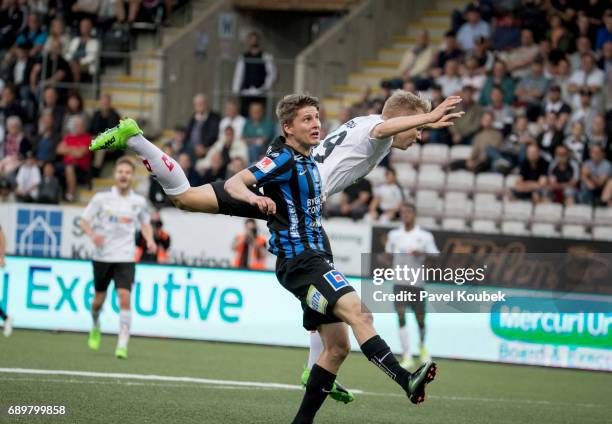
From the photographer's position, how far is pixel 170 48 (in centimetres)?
2522

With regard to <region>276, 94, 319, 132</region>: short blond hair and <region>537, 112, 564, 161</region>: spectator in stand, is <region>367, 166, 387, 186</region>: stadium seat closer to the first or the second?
<region>537, 112, 564, 161</region>: spectator in stand

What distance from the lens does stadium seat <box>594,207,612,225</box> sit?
1847cm

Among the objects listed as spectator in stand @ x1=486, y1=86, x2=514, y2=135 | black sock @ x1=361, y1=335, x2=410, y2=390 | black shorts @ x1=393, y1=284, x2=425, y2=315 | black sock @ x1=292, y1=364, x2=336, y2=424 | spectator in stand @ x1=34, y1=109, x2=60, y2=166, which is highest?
spectator in stand @ x1=486, y1=86, x2=514, y2=135

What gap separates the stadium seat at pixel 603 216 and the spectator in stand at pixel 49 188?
32.1 feet

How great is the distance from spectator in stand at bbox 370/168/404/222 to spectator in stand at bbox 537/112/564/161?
2.49m

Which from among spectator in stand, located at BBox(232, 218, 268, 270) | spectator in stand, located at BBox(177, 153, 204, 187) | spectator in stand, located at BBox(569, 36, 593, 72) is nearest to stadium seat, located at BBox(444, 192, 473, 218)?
spectator in stand, located at BBox(569, 36, 593, 72)

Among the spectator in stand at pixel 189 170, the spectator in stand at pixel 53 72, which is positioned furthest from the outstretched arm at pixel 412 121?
the spectator in stand at pixel 53 72

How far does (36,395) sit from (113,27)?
Result: 673 inches

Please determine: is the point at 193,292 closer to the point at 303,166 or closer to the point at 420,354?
the point at 420,354

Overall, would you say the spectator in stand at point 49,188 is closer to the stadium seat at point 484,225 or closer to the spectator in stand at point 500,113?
the stadium seat at point 484,225

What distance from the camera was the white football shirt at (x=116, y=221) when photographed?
13.8 meters

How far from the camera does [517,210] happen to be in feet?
63.1

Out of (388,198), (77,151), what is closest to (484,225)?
(388,198)

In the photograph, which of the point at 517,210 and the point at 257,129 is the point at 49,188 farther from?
the point at 517,210
